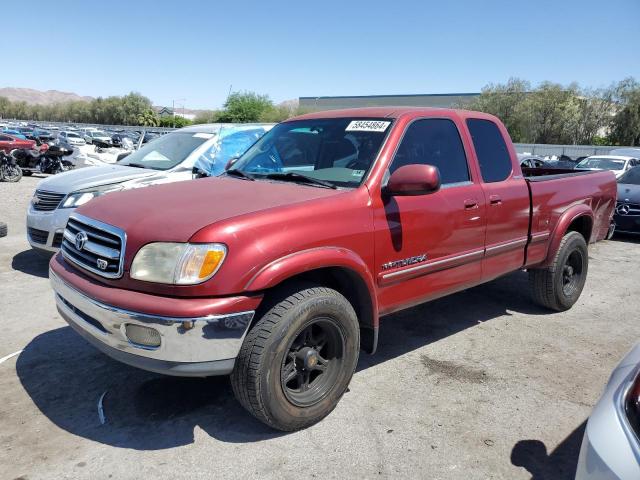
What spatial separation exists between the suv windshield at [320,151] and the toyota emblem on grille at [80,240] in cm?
131

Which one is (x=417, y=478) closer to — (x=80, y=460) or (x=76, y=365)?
(x=80, y=460)

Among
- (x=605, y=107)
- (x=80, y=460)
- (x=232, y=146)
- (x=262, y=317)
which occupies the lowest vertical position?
(x=80, y=460)

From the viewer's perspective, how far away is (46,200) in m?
6.38

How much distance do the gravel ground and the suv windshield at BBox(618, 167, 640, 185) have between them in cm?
676

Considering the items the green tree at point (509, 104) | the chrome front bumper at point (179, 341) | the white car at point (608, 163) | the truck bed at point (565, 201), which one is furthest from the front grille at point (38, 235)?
the green tree at point (509, 104)

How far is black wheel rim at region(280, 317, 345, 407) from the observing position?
122 inches

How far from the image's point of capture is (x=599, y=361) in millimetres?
4281

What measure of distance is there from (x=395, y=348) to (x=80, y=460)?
2.56 m

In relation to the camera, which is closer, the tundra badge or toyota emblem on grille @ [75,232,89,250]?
toyota emblem on grille @ [75,232,89,250]

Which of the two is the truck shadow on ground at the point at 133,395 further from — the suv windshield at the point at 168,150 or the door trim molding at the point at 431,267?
the suv windshield at the point at 168,150

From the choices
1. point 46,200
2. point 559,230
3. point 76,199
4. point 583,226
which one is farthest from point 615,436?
point 46,200

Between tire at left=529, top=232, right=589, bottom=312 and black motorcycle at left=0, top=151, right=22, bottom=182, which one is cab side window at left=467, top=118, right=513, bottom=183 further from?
black motorcycle at left=0, top=151, right=22, bottom=182

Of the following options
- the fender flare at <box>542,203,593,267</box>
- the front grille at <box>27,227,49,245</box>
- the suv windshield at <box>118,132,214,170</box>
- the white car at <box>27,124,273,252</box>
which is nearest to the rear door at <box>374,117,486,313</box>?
the fender flare at <box>542,203,593,267</box>

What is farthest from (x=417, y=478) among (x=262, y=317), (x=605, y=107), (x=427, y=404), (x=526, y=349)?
(x=605, y=107)
